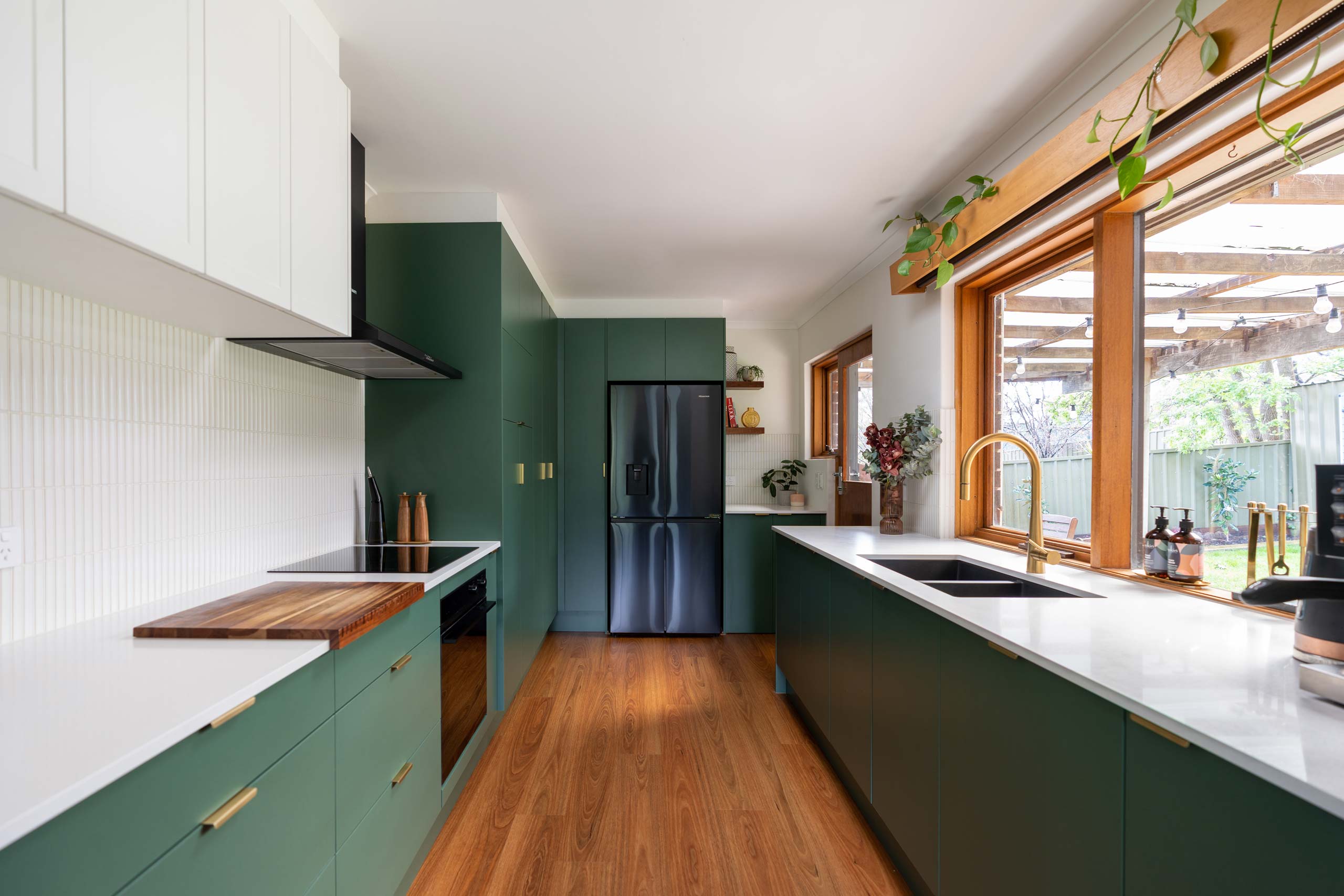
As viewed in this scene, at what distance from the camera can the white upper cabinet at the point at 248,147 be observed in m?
1.20

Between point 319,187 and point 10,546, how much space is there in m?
1.06

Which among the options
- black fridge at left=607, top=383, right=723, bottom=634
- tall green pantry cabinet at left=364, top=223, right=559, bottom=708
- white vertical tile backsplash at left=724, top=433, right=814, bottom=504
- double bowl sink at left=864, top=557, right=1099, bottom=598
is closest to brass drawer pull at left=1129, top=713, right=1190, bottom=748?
double bowl sink at left=864, top=557, right=1099, bottom=598

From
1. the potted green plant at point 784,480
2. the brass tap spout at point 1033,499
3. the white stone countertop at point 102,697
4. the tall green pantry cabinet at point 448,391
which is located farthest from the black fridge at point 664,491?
the white stone countertop at point 102,697

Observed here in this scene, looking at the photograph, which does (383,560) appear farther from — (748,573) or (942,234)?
(748,573)

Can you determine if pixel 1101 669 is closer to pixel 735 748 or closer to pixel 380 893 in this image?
pixel 380 893

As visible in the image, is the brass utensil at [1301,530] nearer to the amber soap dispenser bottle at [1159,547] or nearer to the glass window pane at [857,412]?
the amber soap dispenser bottle at [1159,547]

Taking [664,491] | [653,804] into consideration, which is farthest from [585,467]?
[653,804]

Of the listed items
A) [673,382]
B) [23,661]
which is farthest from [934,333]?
[23,661]

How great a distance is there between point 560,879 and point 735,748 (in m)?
1.01

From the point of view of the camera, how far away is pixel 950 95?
1.91 m

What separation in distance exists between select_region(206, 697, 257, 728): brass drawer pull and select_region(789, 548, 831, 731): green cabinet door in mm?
1910

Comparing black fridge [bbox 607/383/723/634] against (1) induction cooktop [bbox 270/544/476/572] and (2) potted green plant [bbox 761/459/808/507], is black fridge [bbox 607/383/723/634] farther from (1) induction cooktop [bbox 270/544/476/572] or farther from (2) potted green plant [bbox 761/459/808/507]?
(1) induction cooktop [bbox 270/544/476/572]

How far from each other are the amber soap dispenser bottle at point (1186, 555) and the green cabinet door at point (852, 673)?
0.79 metres

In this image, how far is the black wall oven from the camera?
1.96 meters
